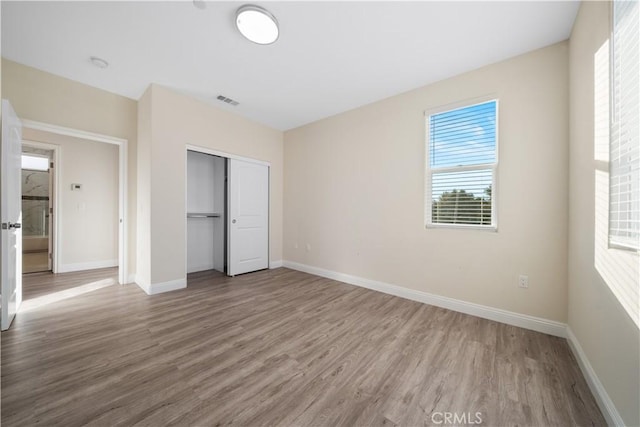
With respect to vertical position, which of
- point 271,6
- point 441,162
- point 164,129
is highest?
point 271,6

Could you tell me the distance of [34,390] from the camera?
4.80ft

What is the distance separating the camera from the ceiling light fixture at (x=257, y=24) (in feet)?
6.29

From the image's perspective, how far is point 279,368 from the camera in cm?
171

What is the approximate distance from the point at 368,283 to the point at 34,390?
10.7 feet

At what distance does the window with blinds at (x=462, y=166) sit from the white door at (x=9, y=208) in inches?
170

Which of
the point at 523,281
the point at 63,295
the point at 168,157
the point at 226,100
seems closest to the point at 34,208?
the point at 63,295

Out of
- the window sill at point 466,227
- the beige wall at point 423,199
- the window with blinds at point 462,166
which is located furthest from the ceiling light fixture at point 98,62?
the window sill at point 466,227

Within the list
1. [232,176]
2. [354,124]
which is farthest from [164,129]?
A: [354,124]

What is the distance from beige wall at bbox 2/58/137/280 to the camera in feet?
8.94

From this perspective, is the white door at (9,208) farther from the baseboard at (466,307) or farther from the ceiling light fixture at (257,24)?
the baseboard at (466,307)

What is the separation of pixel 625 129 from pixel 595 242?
2.42 ft

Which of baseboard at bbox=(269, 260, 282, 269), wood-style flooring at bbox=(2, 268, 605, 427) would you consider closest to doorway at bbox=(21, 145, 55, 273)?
wood-style flooring at bbox=(2, 268, 605, 427)

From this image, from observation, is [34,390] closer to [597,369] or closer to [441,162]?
[597,369]

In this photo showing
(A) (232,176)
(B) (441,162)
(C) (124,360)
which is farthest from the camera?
(A) (232,176)
